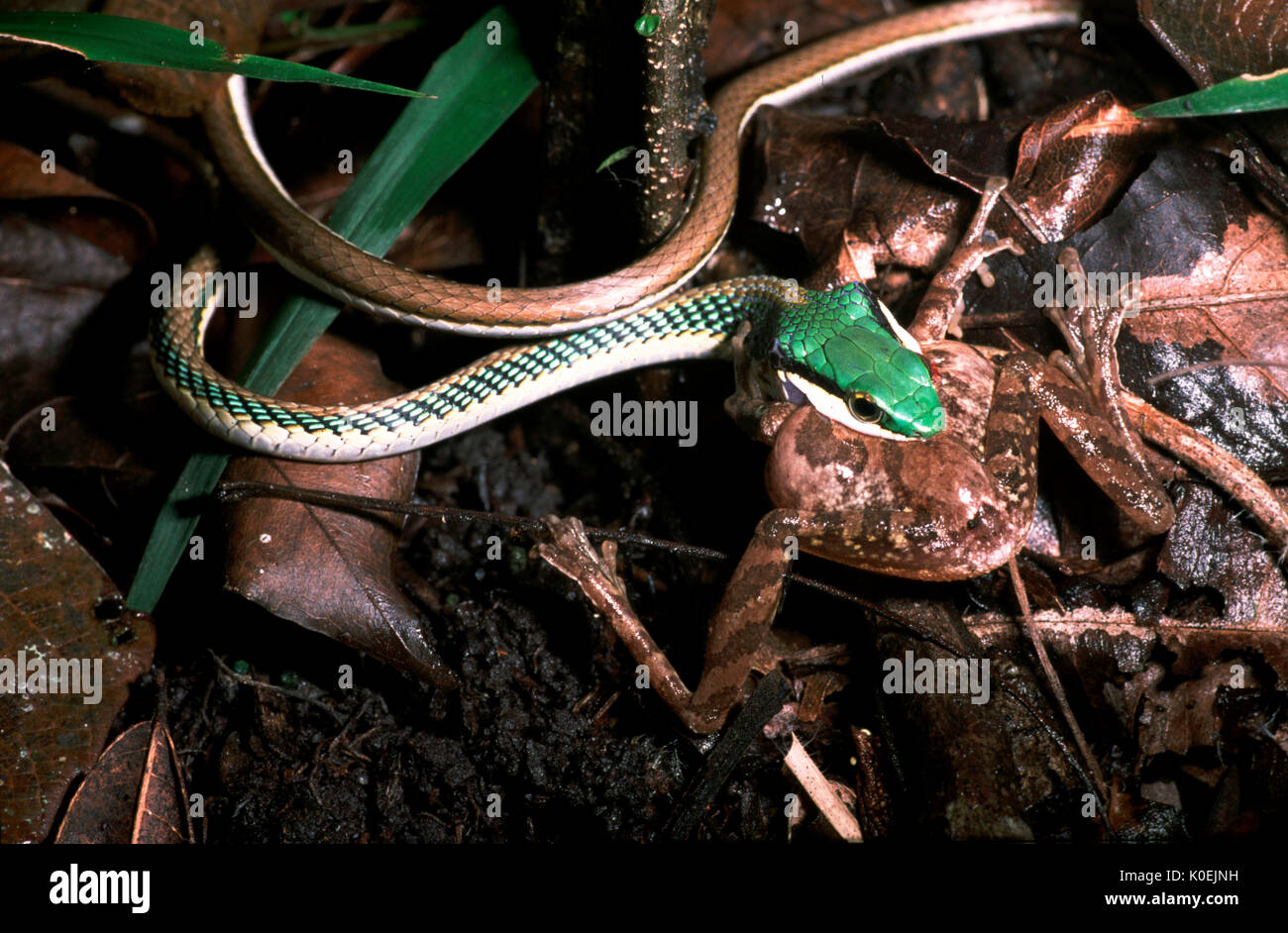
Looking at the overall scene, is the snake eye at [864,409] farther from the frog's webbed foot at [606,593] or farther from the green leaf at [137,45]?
the green leaf at [137,45]

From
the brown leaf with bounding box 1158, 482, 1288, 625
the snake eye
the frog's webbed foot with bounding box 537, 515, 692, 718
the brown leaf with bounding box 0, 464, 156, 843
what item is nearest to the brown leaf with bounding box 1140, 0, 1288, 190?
the brown leaf with bounding box 1158, 482, 1288, 625

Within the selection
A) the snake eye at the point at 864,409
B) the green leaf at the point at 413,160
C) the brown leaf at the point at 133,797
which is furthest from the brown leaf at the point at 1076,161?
the brown leaf at the point at 133,797

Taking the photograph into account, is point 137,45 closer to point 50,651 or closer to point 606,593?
point 50,651

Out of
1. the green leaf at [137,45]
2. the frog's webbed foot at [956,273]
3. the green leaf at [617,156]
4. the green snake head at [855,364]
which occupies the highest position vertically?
the green leaf at [137,45]

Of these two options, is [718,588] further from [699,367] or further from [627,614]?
[699,367]

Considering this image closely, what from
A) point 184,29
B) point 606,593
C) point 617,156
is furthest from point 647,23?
point 184,29

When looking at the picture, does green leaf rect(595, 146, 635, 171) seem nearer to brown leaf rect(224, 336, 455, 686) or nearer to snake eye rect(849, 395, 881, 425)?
snake eye rect(849, 395, 881, 425)

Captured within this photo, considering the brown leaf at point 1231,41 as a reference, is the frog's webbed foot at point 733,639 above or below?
below

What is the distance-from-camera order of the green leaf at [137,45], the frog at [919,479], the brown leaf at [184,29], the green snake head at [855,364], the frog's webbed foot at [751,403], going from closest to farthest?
the green leaf at [137,45], the frog at [919,479], the green snake head at [855,364], the frog's webbed foot at [751,403], the brown leaf at [184,29]
